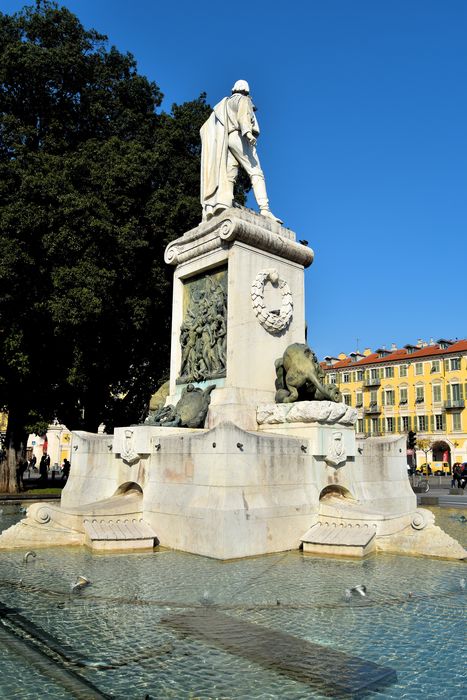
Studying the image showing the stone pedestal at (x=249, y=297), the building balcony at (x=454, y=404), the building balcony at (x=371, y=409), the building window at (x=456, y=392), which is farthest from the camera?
the building balcony at (x=371, y=409)

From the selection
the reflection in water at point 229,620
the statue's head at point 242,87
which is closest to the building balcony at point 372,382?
the statue's head at point 242,87

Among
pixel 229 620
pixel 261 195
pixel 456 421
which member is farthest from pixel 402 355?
pixel 229 620

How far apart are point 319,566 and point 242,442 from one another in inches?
71.2

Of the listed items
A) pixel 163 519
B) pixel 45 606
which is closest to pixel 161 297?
pixel 163 519

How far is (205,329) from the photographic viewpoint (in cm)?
1166

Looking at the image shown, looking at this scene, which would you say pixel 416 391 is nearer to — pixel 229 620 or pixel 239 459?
pixel 239 459

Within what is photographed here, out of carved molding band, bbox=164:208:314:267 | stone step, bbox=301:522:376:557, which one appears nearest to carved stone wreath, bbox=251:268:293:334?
carved molding band, bbox=164:208:314:267

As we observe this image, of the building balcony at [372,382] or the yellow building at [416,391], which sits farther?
the building balcony at [372,382]

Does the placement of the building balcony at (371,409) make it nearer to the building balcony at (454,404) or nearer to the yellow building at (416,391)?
the yellow building at (416,391)

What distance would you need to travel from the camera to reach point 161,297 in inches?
841

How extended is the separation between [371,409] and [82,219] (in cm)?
6538

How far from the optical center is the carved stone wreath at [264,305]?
444 inches

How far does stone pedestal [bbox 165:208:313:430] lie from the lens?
424 inches

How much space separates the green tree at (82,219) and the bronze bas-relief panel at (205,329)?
262 inches
